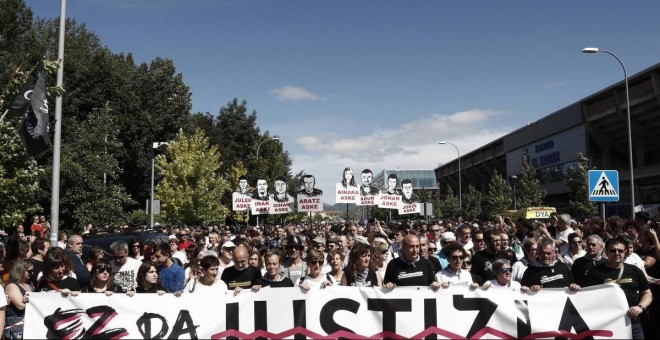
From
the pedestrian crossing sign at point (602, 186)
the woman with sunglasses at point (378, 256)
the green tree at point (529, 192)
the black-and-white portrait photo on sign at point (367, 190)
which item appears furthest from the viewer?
the green tree at point (529, 192)

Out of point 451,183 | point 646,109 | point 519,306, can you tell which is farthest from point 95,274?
point 451,183

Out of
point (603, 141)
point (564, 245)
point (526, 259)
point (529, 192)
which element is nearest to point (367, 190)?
point (564, 245)

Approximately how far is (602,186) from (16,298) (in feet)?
37.3

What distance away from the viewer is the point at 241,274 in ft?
25.4

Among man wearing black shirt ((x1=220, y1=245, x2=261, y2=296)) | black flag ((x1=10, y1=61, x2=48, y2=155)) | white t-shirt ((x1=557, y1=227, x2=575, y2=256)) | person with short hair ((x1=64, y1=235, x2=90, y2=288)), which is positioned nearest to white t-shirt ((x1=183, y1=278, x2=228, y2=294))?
man wearing black shirt ((x1=220, y1=245, x2=261, y2=296))

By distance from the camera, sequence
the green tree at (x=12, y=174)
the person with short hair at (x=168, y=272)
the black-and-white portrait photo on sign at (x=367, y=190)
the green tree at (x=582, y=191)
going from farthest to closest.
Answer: the green tree at (x=582, y=191) < the black-and-white portrait photo on sign at (x=367, y=190) < the green tree at (x=12, y=174) < the person with short hair at (x=168, y=272)

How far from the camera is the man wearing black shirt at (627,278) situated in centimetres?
683

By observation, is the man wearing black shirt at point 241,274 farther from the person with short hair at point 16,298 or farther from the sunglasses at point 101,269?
the person with short hair at point 16,298

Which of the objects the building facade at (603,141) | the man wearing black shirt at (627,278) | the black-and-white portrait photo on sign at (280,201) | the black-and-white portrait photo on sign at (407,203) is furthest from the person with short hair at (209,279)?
the building facade at (603,141)

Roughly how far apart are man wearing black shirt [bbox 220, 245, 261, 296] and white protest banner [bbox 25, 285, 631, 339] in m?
0.42

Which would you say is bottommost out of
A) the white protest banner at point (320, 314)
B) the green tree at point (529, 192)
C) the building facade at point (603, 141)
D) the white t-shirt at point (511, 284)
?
the white protest banner at point (320, 314)

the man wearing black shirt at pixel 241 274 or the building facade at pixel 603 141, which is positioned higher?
the building facade at pixel 603 141

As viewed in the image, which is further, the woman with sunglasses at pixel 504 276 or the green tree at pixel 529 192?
the green tree at pixel 529 192

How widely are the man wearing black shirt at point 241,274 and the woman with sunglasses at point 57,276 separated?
1.74 metres
